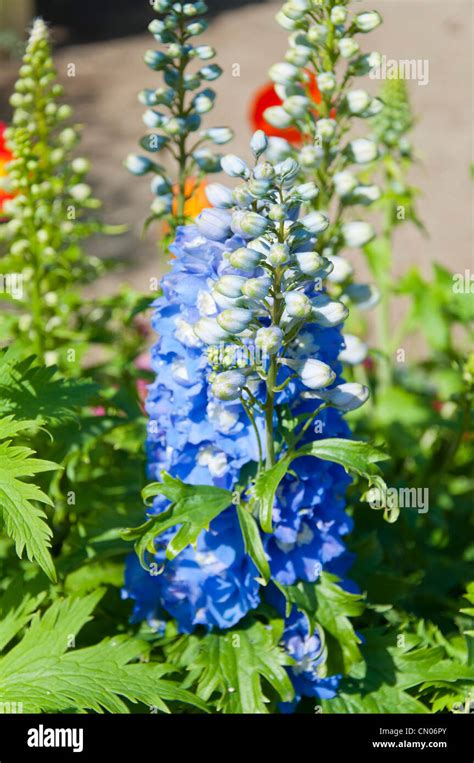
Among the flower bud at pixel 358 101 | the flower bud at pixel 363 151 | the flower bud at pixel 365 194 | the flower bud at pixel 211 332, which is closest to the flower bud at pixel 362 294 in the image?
the flower bud at pixel 365 194

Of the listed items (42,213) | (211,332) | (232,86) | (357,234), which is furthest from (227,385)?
(232,86)

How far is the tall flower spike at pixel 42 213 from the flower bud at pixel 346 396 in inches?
44.4

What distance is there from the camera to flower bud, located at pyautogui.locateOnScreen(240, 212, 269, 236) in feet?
6.29

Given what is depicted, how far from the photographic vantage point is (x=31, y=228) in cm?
297

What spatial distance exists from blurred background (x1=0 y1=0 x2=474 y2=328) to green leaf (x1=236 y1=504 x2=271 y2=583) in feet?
12.7

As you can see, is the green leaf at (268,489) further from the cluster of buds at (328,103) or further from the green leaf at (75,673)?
the cluster of buds at (328,103)

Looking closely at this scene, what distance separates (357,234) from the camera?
276 centimetres

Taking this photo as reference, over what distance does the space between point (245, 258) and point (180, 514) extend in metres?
0.55

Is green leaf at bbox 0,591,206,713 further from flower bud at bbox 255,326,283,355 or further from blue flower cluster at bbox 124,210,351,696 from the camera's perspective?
flower bud at bbox 255,326,283,355

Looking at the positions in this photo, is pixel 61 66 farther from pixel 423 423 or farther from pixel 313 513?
pixel 313 513

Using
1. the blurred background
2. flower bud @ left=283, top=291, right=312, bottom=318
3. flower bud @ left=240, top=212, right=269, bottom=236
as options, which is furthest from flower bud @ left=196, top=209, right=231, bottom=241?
the blurred background

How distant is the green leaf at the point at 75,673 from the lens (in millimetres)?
2105

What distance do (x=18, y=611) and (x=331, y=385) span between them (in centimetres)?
93

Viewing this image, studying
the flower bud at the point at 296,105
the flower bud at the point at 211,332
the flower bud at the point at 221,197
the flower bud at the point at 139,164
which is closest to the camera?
the flower bud at the point at 211,332
